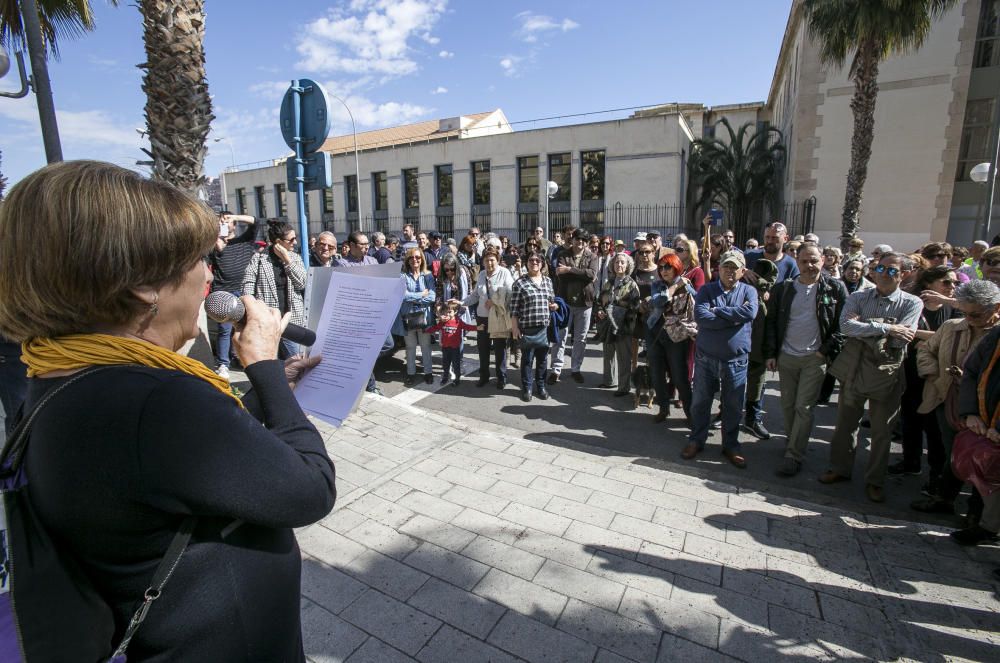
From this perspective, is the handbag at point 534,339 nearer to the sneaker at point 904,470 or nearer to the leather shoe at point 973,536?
the sneaker at point 904,470

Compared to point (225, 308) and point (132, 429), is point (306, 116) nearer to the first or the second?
point (225, 308)

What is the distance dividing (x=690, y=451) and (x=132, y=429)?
4.85 m

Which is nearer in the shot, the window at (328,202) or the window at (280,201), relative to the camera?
the window at (328,202)

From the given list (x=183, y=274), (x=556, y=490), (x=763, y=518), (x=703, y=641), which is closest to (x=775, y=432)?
(x=763, y=518)

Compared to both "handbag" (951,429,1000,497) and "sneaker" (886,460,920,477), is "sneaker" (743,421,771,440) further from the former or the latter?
"handbag" (951,429,1000,497)

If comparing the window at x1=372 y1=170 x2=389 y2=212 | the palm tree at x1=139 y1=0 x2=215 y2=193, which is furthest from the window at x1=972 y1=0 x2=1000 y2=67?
the window at x1=372 y1=170 x2=389 y2=212

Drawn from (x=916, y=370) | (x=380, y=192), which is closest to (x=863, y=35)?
(x=916, y=370)

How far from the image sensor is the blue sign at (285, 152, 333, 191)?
187 inches

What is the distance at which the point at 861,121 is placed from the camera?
1480 cm

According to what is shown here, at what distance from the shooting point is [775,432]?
5.64 meters

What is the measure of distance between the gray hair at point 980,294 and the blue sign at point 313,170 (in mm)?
5095

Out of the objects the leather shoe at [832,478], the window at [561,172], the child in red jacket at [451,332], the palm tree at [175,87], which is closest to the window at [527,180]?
the window at [561,172]

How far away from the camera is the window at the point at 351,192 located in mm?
32700

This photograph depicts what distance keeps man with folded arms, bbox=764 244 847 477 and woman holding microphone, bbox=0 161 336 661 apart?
4.73 meters
